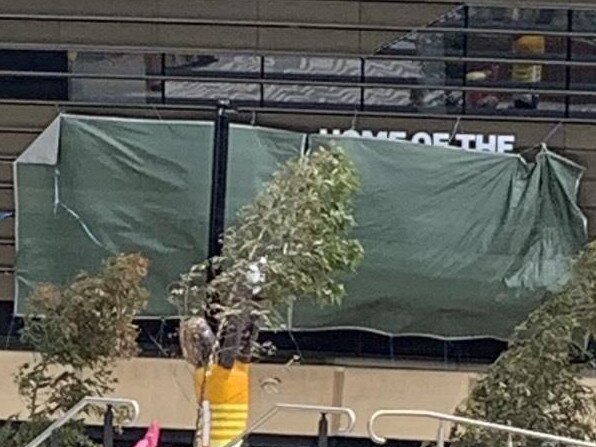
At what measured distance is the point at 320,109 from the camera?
1169cm

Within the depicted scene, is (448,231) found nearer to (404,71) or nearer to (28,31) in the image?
(404,71)

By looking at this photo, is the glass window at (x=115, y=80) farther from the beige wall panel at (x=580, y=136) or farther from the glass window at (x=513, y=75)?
the beige wall panel at (x=580, y=136)

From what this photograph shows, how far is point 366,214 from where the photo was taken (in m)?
11.5

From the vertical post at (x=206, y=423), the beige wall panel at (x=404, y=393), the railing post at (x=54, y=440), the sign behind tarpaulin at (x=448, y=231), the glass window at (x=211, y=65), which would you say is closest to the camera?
the vertical post at (x=206, y=423)

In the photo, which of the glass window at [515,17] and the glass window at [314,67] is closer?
the glass window at [515,17]

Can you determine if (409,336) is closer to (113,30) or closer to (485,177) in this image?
(485,177)

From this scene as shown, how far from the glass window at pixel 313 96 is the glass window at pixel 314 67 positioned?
9 centimetres

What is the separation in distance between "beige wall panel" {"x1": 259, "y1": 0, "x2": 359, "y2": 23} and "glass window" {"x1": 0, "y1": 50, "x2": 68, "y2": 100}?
1734 mm

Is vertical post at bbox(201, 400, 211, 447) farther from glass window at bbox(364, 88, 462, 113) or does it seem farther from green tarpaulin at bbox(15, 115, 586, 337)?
glass window at bbox(364, 88, 462, 113)

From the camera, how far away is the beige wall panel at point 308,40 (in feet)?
38.2

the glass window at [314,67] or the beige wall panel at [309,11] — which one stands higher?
the beige wall panel at [309,11]

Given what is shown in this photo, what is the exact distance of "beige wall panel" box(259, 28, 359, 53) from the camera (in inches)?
458

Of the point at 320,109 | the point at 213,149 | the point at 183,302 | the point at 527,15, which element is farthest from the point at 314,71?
the point at 183,302

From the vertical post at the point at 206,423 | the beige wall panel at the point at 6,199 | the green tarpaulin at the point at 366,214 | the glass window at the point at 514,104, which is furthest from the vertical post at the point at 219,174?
the vertical post at the point at 206,423
